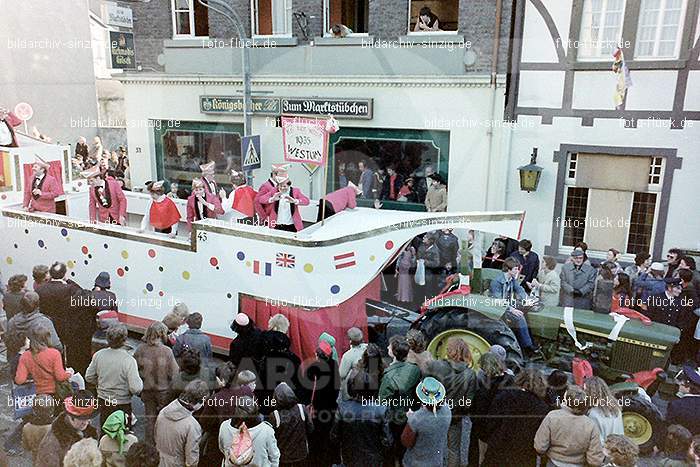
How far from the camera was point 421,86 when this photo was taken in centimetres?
938

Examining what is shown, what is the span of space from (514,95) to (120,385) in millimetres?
6940

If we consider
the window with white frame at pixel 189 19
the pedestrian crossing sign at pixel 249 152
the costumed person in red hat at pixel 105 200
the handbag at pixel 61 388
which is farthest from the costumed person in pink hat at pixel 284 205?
the window with white frame at pixel 189 19

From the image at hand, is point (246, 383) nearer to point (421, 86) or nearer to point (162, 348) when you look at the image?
point (162, 348)

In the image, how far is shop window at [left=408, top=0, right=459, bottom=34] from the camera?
9109 millimetres

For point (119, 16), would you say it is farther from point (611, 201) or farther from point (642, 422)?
point (642, 422)

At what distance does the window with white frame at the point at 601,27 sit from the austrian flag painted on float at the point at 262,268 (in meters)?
5.83

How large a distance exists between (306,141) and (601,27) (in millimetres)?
5133

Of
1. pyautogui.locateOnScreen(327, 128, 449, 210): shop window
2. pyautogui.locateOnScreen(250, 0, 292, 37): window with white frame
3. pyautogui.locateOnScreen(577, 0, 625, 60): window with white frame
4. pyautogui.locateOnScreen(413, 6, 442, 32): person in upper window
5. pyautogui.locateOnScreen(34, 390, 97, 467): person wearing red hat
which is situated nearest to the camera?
pyautogui.locateOnScreen(34, 390, 97, 467): person wearing red hat

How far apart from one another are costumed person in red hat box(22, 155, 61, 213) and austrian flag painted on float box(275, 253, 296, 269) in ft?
11.1

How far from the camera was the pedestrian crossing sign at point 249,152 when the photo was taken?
8.45 m

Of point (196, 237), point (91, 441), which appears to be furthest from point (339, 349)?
point (91, 441)

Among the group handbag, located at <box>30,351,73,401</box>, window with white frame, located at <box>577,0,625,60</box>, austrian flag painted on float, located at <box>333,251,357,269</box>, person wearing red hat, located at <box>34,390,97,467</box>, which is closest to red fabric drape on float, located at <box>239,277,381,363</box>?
austrian flag painted on float, located at <box>333,251,357,269</box>

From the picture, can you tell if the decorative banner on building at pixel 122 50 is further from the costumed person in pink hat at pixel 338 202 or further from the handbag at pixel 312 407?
the handbag at pixel 312 407

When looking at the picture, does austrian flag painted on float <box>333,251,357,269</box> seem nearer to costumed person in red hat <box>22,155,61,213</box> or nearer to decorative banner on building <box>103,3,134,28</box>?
costumed person in red hat <box>22,155,61,213</box>
